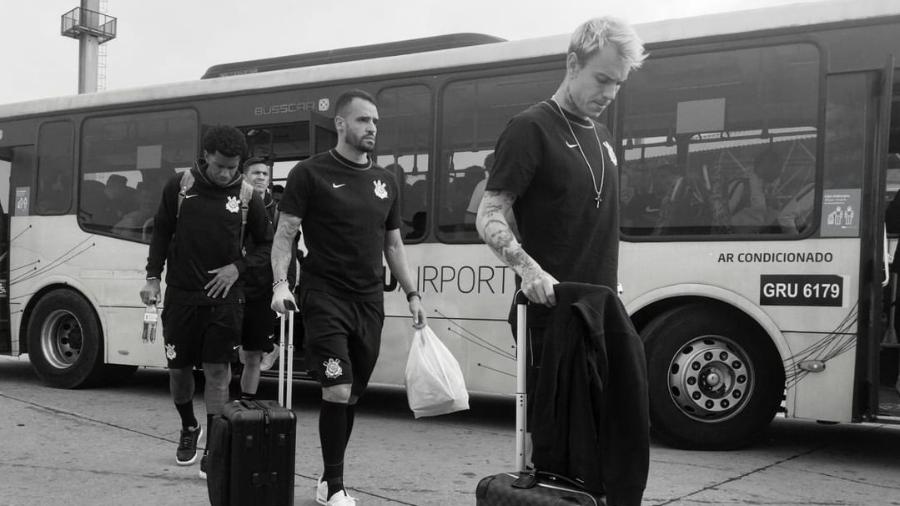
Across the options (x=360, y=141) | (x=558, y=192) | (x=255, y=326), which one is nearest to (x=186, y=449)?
(x=255, y=326)

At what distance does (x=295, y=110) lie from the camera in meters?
7.68

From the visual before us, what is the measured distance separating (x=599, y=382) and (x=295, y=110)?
5.45 metres

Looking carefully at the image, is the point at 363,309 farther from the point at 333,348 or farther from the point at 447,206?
the point at 447,206

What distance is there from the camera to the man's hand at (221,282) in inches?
199

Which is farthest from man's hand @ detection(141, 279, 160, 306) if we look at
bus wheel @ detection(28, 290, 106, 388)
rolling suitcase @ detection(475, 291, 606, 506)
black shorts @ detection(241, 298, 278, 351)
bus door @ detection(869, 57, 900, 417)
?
bus door @ detection(869, 57, 900, 417)

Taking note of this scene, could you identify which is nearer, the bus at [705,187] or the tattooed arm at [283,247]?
the tattooed arm at [283,247]

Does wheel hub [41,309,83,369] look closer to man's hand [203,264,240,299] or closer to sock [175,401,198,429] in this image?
sock [175,401,198,429]

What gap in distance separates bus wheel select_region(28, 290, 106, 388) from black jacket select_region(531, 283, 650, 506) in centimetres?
664

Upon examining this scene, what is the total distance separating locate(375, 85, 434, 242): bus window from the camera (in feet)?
23.2

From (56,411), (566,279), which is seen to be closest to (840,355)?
(566,279)

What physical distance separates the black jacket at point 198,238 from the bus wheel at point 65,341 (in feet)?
12.2

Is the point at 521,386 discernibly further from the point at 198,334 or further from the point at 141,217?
the point at 141,217

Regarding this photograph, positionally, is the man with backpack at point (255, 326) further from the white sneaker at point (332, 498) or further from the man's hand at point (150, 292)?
the white sneaker at point (332, 498)

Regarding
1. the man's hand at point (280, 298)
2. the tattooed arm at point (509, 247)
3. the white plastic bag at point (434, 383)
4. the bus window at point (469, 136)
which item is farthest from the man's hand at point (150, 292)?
the tattooed arm at point (509, 247)
